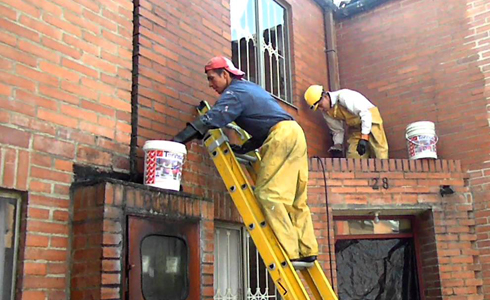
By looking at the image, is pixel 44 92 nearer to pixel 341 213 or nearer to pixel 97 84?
pixel 97 84

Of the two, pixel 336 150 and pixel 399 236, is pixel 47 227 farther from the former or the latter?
pixel 336 150

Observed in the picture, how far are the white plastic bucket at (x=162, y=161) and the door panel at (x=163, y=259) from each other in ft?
0.87

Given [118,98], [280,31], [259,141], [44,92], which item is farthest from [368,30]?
[44,92]

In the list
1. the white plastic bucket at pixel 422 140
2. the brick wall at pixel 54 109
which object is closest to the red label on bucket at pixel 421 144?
the white plastic bucket at pixel 422 140

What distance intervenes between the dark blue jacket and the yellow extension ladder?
0.73 feet

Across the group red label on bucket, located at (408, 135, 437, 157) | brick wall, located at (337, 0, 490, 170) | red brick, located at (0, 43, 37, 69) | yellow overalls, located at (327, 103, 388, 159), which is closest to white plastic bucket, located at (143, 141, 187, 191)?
red brick, located at (0, 43, 37, 69)

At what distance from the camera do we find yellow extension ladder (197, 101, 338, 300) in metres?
3.49

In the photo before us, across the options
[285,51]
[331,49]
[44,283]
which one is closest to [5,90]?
[44,283]

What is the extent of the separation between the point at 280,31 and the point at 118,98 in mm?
3542

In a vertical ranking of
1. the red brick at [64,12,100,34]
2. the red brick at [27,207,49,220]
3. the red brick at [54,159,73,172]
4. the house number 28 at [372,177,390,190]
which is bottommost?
the red brick at [27,207,49,220]

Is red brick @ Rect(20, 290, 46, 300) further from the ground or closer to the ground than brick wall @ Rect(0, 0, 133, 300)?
closer to the ground

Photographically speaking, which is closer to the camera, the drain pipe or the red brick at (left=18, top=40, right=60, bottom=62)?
the red brick at (left=18, top=40, right=60, bottom=62)

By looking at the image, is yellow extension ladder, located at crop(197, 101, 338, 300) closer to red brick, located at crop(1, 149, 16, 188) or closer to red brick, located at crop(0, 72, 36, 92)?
red brick, located at crop(0, 72, 36, 92)

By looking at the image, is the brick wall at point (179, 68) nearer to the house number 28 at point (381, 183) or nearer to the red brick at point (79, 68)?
the red brick at point (79, 68)
